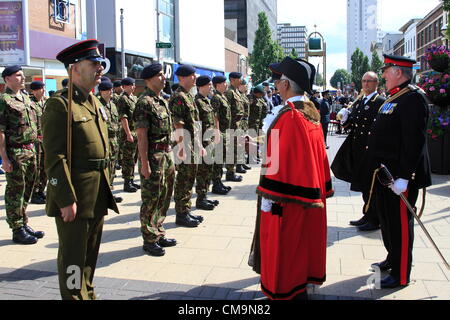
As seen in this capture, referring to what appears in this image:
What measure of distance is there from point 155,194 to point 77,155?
77.1 inches

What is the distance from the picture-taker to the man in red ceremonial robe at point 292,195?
3.45m

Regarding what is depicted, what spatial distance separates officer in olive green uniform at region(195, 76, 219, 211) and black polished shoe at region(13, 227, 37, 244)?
2.79 metres

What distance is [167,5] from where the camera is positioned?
36281 millimetres

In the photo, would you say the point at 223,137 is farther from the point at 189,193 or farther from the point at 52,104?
the point at 52,104

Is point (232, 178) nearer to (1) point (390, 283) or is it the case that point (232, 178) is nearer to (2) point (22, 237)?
(2) point (22, 237)

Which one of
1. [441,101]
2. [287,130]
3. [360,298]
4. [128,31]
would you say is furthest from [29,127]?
[128,31]

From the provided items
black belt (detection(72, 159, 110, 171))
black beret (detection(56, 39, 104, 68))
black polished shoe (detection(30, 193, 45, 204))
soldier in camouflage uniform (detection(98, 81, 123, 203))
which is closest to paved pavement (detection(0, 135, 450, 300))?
black polished shoe (detection(30, 193, 45, 204))

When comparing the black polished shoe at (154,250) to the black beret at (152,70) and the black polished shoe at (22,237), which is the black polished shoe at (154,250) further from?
the black beret at (152,70)

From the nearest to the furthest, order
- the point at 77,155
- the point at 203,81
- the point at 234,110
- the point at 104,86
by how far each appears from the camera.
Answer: the point at 77,155 < the point at 203,81 < the point at 104,86 < the point at 234,110

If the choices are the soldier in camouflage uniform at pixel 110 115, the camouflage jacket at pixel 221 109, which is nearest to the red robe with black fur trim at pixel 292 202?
the soldier in camouflage uniform at pixel 110 115

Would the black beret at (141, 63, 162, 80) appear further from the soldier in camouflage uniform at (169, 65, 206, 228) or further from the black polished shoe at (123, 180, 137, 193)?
the black polished shoe at (123, 180, 137, 193)

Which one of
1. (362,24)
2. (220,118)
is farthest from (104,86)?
(362,24)

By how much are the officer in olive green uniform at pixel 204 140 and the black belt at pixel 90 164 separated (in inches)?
156

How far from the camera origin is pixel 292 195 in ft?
11.3
